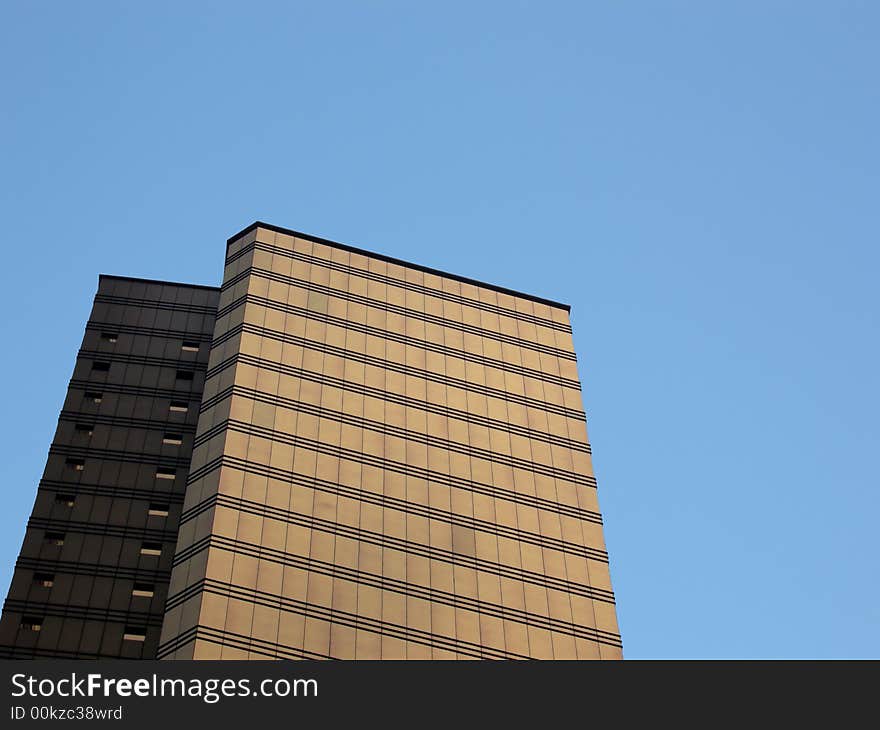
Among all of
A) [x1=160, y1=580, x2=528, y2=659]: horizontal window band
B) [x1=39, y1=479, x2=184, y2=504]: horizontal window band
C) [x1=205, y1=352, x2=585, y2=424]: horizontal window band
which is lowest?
[x1=160, y1=580, x2=528, y2=659]: horizontal window band

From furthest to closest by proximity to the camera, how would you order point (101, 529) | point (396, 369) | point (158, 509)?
point (396, 369) < point (158, 509) < point (101, 529)

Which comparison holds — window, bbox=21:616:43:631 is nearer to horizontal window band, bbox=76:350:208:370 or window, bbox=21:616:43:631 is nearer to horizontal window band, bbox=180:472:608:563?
horizontal window band, bbox=180:472:608:563

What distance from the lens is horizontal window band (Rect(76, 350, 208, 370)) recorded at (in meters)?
92.7

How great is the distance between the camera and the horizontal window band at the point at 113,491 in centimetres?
8300

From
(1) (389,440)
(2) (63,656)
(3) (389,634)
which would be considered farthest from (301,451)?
(2) (63,656)

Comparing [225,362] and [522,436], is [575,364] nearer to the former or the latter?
[522,436]

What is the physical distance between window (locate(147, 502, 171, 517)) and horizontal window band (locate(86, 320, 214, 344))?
16232 mm

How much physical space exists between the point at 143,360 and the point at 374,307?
17994 millimetres

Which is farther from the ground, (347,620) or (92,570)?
(92,570)

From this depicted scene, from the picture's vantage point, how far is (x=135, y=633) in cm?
7631

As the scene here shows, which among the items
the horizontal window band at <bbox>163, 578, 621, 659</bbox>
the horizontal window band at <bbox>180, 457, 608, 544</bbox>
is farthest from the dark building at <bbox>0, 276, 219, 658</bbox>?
the horizontal window band at <bbox>163, 578, 621, 659</bbox>

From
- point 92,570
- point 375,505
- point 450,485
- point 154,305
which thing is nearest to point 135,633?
point 92,570

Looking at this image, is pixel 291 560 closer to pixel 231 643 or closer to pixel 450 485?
pixel 231 643

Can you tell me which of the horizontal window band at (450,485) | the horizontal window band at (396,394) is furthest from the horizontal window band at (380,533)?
the horizontal window band at (396,394)
